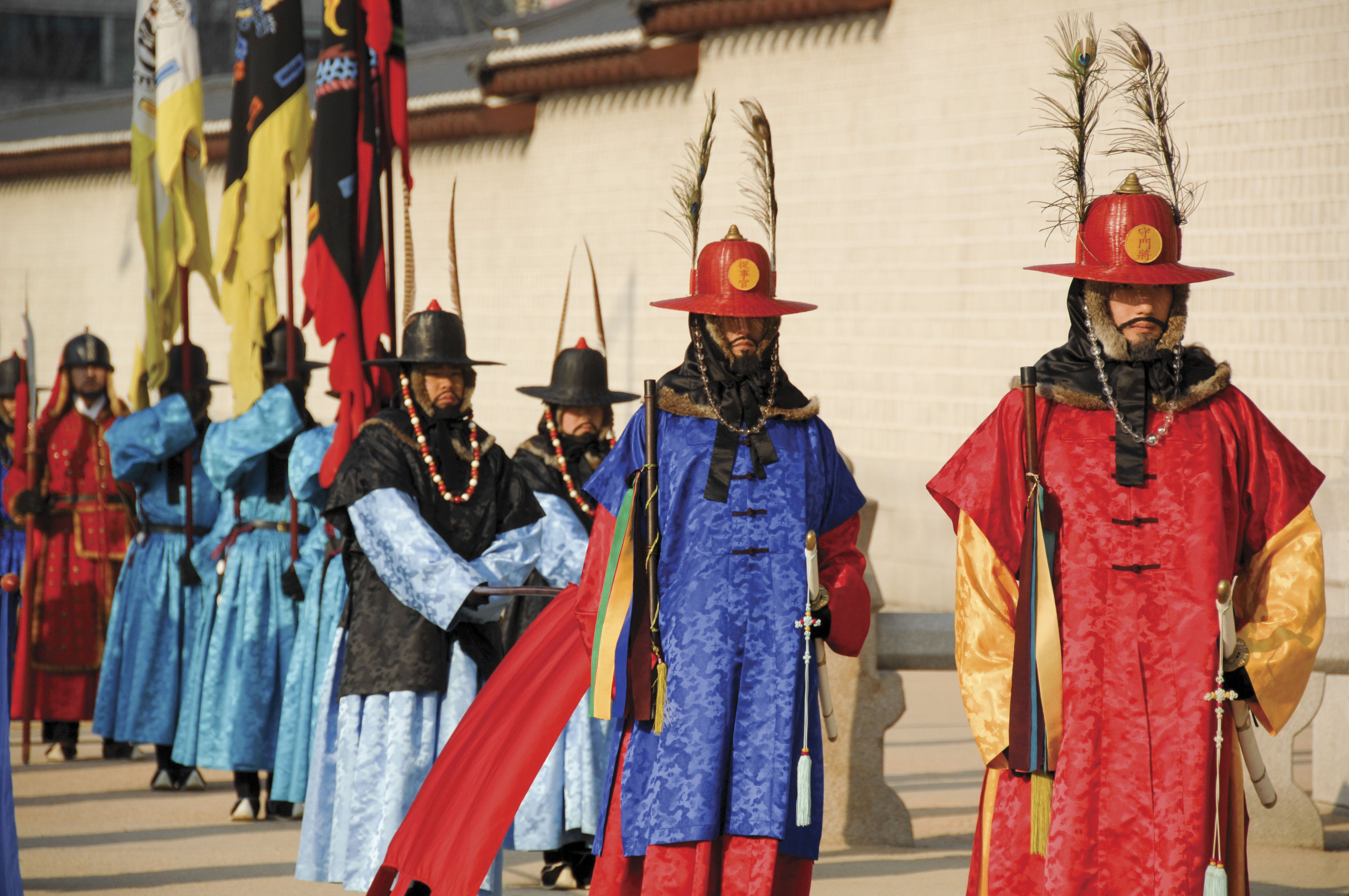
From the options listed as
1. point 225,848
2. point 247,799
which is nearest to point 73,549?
point 247,799

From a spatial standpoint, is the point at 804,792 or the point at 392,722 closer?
the point at 804,792

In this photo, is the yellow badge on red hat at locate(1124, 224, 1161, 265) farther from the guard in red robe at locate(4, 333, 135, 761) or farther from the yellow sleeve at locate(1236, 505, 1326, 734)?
the guard in red robe at locate(4, 333, 135, 761)

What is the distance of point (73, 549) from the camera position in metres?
8.22

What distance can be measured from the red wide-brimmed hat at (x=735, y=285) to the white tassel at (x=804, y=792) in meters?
1.00

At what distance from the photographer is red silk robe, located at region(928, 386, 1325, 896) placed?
9.93 feet

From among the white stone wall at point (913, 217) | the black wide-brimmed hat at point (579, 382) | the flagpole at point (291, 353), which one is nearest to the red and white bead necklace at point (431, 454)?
the black wide-brimmed hat at point (579, 382)

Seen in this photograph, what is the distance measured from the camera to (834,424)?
36.6 ft

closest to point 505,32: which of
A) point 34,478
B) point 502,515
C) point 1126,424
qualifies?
point 34,478

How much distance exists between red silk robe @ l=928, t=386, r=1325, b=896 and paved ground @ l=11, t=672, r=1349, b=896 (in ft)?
6.74

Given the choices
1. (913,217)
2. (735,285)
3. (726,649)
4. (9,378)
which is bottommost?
(726,649)

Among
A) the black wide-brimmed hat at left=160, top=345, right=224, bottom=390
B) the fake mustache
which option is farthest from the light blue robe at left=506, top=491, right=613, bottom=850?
the black wide-brimmed hat at left=160, top=345, right=224, bottom=390

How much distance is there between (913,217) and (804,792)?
25.8ft

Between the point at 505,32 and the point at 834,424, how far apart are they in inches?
194

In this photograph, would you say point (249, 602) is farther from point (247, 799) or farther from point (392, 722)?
point (392, 722)
